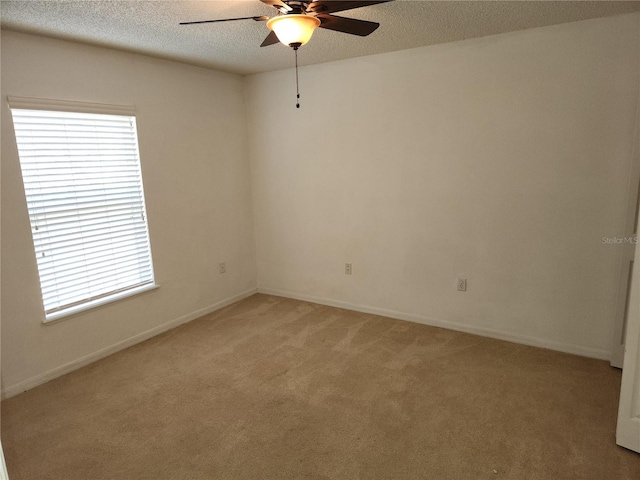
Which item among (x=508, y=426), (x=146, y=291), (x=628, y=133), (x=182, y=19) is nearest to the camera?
(x=508, y=426)

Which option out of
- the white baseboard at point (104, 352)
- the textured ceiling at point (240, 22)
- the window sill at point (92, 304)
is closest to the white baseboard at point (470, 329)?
the white baseboard at point (104, 352)

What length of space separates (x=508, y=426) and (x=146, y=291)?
304 centimetres

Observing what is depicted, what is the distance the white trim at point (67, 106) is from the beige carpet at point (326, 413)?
1984mm

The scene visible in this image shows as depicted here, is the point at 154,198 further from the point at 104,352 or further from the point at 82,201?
the point at 104,352

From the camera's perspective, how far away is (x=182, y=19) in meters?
2.53

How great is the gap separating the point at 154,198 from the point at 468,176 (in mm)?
2758

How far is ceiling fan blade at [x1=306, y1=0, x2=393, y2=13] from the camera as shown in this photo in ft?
6.30

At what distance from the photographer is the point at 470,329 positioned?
3.61 meters

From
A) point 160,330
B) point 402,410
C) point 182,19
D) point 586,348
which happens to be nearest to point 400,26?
point 182,19

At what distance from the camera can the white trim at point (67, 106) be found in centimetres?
275

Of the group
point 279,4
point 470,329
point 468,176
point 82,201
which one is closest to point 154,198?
point 82,201

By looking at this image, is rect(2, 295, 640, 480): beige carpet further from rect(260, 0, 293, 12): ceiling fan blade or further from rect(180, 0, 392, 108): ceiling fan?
rect(260, 0, 293, 12): ceiling fan blade

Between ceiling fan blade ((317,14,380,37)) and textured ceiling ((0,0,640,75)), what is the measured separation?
0.32 metres

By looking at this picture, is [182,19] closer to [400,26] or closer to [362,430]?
[400,26]
